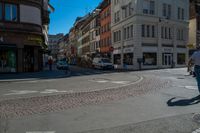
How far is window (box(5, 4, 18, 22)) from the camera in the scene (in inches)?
1068

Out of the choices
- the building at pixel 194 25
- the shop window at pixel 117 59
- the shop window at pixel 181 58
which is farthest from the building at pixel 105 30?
the building at pixel 194 25

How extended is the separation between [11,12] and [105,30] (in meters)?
34.5

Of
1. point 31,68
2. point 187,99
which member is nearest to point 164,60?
point 31,68

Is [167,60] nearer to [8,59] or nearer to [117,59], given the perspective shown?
[117,59]

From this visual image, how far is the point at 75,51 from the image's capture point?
112 metres

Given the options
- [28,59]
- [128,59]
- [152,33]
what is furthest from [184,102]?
[128,59]

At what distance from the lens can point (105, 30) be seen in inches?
2373

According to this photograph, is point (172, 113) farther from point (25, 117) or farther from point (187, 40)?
point (187, 40)

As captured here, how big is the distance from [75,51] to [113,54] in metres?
60.3

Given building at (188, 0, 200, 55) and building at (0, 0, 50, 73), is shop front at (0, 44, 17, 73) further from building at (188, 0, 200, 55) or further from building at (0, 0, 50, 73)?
building at (188, 0, 200, 55)

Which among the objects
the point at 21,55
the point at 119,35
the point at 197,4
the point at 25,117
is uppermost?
the point at 197,4

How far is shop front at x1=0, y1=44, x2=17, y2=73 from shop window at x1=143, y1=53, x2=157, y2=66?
21.7m

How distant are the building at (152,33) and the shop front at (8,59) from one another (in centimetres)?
1956

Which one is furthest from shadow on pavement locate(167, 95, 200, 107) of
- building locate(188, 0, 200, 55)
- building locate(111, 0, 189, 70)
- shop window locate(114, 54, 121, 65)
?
building locate(188, 0, 200, 55)
